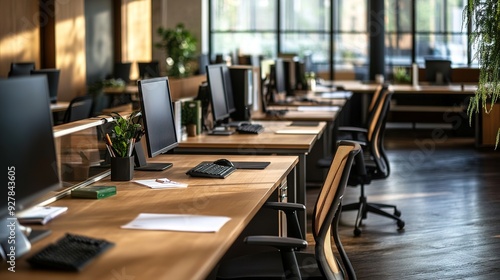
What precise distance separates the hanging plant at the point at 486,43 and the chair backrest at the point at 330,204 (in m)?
1.06

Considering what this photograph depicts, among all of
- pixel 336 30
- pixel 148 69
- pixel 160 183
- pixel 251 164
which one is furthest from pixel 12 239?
pixel 336 30

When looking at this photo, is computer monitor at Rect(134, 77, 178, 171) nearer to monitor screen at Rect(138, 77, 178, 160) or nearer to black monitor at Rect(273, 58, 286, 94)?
monitor screen at Rect(138, 77, 178, 160)

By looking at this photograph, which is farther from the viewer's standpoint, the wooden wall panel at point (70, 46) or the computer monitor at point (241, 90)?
the wooden wall panel at point (70, 46)

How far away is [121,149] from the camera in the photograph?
13.2 feet

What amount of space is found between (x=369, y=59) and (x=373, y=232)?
29.5 ft

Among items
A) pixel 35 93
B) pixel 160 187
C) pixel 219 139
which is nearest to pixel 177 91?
pixel 219 139

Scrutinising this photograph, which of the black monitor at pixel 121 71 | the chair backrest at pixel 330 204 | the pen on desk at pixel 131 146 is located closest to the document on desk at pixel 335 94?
the black monitor at pixel 121 71

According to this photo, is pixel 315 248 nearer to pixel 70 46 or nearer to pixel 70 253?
pixel 70 253

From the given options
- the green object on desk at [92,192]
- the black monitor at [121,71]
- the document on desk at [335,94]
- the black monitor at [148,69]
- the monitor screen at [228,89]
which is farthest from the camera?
the black monitor at [148,69]

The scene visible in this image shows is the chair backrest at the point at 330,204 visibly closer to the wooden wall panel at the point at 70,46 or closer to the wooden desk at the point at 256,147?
the wooden desk at the point at 256,147

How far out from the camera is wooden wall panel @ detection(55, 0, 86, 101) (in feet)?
38.8

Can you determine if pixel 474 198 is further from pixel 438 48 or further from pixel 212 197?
pixel 438 48

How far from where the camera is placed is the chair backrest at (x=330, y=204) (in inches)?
124

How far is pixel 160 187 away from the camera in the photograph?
3.84 meters
